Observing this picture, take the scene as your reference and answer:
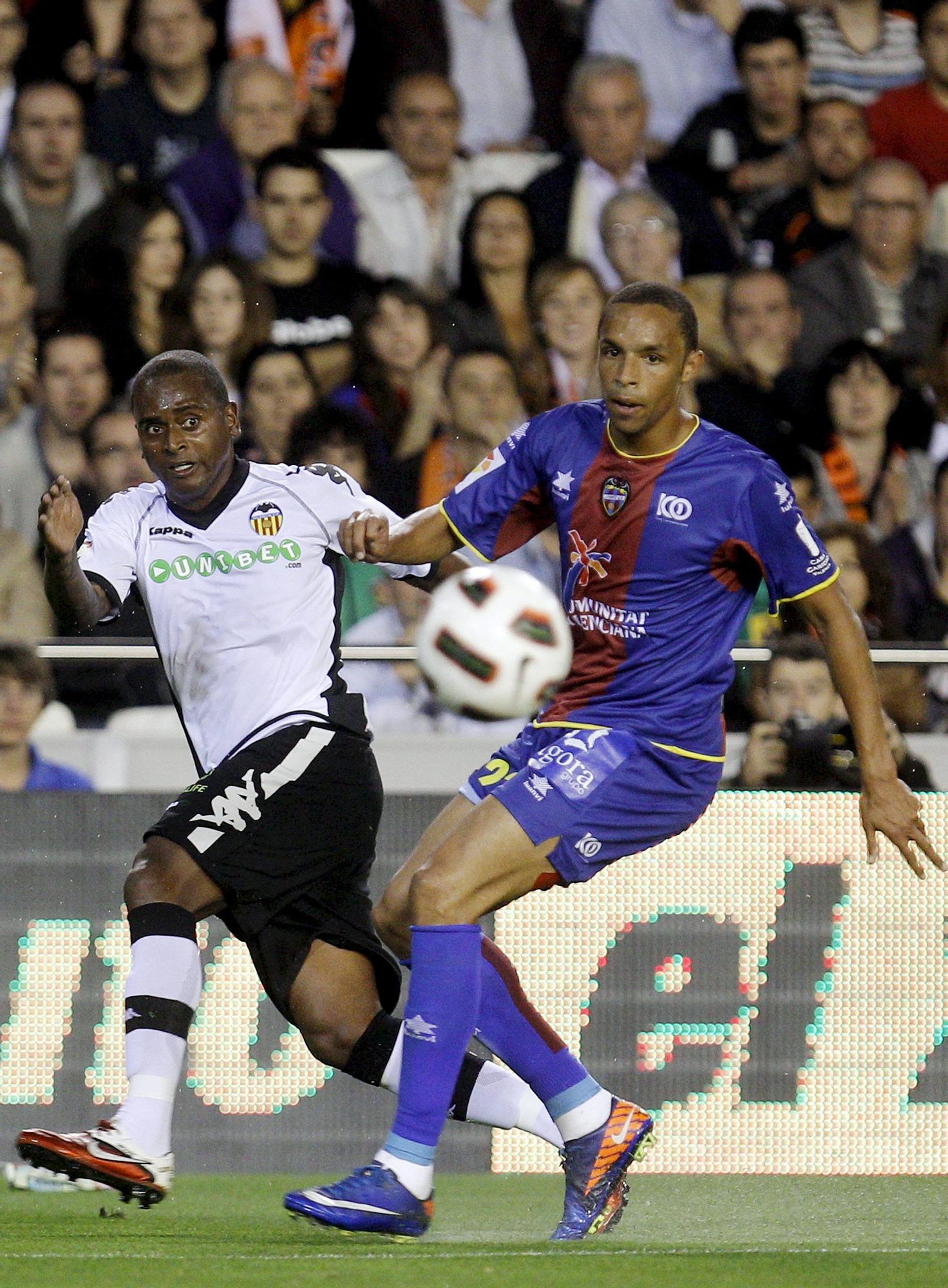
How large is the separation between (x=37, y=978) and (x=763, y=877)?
7.03ft

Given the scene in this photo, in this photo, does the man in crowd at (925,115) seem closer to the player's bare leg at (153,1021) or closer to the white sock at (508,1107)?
the white sock at (508,1107)

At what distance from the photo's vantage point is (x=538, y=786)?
410 cm

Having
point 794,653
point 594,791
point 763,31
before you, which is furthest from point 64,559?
point 763,31

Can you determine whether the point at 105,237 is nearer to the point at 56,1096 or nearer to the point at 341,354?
the point at 341,354

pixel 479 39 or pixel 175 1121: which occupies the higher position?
pixel 479 39

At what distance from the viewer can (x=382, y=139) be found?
367 inches

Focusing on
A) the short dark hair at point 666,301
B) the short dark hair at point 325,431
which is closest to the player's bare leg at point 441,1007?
the short dark hair at point 666,301

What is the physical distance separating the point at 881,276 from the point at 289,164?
281 centimetres

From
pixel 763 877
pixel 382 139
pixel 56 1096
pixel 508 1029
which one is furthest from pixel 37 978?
pixel 382 139

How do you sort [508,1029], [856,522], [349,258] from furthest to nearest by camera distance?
[349,258], [856,522], [508,1029]

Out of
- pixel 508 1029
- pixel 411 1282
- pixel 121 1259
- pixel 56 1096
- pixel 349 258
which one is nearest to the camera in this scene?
pixel 411 1282

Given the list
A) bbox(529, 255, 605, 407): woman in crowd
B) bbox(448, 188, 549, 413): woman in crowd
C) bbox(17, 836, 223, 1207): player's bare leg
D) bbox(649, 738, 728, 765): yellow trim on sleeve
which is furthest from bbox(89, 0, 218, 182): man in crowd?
bbox(649, 738, 728, 765): yellow trim on sleeve

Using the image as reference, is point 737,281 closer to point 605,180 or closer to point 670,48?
point 605,180

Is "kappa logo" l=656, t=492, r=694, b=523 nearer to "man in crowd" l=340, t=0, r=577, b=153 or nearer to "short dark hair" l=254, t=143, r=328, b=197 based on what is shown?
"short dark hair" l=254, t=143, r=328, b=197
